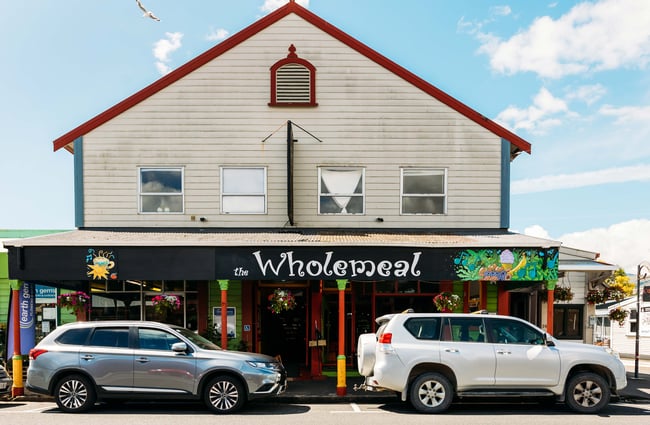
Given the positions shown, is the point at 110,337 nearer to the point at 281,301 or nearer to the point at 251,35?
the point at 281,301

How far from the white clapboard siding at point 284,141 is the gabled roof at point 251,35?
161mm

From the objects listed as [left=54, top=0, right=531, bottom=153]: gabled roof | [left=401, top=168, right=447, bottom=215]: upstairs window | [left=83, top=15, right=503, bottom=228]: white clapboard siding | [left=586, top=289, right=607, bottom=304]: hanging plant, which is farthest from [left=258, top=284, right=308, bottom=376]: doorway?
[left=586, top=289, right=607, bottom=304]: hanging plant

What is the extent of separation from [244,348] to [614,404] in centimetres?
861

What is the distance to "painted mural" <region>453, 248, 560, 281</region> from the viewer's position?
10.9m

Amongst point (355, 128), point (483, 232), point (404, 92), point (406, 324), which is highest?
point (404, 92)

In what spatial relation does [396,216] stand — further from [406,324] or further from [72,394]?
[72,394]

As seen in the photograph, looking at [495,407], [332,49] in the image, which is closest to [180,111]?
[332,49]

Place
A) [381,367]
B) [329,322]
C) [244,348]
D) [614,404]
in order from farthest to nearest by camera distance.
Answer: [329,322]
[244,348]
[614,404]
[381,367]

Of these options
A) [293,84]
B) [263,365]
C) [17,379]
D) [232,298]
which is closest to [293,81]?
[293,84]

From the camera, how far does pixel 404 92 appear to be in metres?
13.5

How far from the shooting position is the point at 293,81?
13.4m

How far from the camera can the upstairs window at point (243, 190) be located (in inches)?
525

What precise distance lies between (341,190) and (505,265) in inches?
186

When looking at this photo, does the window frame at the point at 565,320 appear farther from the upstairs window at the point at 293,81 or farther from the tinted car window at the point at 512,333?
the upstairs window at the point at 293,81
